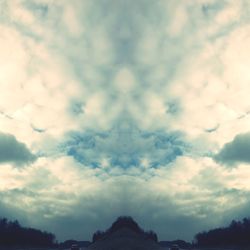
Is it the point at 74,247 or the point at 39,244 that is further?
the point at 39,244

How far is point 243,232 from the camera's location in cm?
16712

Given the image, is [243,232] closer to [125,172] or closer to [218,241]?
[218,241]

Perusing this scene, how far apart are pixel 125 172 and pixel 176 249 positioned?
283 feet

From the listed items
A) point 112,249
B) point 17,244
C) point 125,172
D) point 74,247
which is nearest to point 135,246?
point 112,249

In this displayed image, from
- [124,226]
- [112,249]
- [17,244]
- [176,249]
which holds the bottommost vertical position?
[112,249]

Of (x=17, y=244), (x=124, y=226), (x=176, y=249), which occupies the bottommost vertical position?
(x=124, y=226)

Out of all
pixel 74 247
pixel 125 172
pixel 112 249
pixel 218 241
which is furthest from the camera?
pixel 218 241

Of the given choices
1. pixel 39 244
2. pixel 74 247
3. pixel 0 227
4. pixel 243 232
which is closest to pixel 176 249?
pixel 74 247

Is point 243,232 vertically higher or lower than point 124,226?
higher

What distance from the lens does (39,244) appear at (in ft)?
655

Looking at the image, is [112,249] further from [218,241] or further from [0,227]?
[218,241]

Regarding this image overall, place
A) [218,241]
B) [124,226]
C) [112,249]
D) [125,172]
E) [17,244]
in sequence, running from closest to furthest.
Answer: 1. [125,172]
2. [112,249]
3. [124,226]
4. [17,244]
5. [218,241]

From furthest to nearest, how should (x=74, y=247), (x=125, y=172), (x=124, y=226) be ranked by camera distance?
1. (x=74, y=247)
2. (x=124, y=226)
3. (x=125, y=172)

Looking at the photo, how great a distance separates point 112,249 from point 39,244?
179 m
